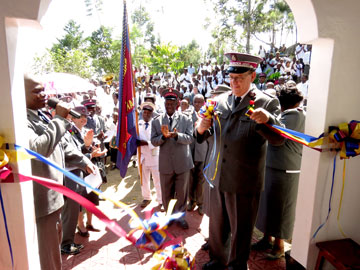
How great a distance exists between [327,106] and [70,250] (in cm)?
351

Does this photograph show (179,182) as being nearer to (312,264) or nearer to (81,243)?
(81,243)

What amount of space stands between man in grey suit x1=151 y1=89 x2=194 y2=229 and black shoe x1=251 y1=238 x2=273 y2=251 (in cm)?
111

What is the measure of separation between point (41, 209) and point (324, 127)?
2.66 meters

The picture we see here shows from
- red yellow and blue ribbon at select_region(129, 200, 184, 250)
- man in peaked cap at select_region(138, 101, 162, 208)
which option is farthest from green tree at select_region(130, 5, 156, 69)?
red yellow and blue ribbon at select_region(129, 200, 184, 250)

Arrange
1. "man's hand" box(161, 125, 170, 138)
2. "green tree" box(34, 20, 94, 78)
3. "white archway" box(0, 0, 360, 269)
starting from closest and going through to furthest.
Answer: "white archway" box(0, 0, 360, 269) < "man's hand" box(161, 125, 170, 138) < "green tree" box(34, 20, 94, 78)

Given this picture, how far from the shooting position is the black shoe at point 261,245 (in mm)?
3457

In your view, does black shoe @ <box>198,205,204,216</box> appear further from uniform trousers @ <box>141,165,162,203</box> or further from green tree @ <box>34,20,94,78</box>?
green tree @ <box>34,20,94,78</box>

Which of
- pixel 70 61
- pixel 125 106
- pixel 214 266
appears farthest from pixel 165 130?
pixel 70 61

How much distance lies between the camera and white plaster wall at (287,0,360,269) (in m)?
2.13

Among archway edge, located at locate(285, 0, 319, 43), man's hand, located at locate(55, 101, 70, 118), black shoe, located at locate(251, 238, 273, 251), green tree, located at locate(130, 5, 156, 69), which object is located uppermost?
green tree, located at locate(130, 5, 156, 69)

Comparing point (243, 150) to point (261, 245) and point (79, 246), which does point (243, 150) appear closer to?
point (261, 245)

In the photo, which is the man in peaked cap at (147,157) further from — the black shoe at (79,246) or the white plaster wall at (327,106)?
the white plaster wall at (327,106)

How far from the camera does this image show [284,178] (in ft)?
10.4

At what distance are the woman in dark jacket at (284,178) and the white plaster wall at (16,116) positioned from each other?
2636 millimetres
